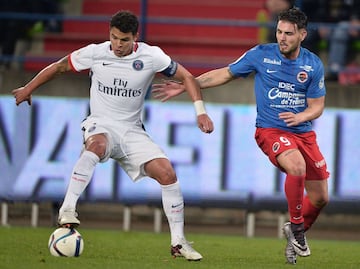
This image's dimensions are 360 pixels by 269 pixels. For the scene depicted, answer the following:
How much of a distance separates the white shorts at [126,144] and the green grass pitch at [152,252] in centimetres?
92

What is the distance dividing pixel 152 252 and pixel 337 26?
7.03 metres

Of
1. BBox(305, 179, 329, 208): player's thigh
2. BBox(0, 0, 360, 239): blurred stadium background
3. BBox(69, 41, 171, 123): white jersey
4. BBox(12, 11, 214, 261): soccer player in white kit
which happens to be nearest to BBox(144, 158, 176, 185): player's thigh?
BBox(12, 11, 214, 261): soccer player in white kit

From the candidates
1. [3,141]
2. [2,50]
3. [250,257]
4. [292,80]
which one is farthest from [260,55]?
[2,50]

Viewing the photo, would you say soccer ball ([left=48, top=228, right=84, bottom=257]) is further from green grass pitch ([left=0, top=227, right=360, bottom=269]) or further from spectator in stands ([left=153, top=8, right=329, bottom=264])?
spectator in stands ([left=153, top=8, right=329, bottom=264])

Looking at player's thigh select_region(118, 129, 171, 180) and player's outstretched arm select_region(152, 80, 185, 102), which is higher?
player's outstretched arm select_region(152, 80, 185, 102)

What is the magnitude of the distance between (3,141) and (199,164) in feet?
9.31

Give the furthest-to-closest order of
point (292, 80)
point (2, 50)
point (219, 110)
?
point (2, 50)
point (219, 110)
point (292, 80)

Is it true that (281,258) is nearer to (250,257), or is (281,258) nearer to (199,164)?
(250,257)

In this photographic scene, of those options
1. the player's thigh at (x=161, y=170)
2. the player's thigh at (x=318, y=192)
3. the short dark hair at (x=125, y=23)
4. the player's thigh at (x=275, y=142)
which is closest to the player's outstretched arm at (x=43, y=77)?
the short dark hair at (x=125, y=23)

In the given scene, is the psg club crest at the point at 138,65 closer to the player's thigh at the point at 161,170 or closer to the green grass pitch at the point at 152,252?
the player's thigh at the point at 161,170

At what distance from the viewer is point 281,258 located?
1245 centimetres

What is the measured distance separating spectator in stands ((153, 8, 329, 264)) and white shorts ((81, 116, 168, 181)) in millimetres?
555

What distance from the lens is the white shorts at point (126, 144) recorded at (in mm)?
11445

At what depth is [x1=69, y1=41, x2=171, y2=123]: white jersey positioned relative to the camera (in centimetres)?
1157
